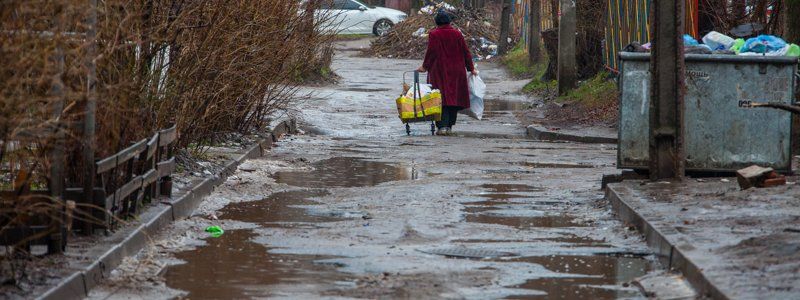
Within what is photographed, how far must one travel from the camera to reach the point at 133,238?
25.8 feet

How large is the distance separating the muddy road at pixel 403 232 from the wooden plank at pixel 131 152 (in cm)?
56

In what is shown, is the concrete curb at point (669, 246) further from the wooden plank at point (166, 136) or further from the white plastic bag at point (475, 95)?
the white plastic bag at point (475, 95)

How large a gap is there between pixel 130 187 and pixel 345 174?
204 inches

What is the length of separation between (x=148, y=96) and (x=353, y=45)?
131 ft

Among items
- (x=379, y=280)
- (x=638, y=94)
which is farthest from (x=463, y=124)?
(x=379, y=280)

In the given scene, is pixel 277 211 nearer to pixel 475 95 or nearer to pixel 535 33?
pixel 475 95

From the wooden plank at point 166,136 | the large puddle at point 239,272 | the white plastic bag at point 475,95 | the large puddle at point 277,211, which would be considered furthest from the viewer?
the white plastic bag at point 475,95

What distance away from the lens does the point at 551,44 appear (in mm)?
27109

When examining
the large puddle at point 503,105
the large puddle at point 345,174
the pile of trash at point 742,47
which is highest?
the pile of trash at point 742,47

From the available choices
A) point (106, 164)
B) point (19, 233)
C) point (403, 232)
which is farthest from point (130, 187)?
point (403, 232)

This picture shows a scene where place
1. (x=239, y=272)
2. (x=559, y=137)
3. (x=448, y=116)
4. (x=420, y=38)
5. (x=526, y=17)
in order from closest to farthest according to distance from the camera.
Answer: (x=239, y=272) < (x=559, y=137) < (x=448, y=116) < (x=526, y=17) < (x=420, y=38)

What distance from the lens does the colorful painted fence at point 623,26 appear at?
2214 centimetres

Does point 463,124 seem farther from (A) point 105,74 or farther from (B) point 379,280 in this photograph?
(B) point 379,280

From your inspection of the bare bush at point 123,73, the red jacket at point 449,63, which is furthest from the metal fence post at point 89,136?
the red jacket at point 449,63
